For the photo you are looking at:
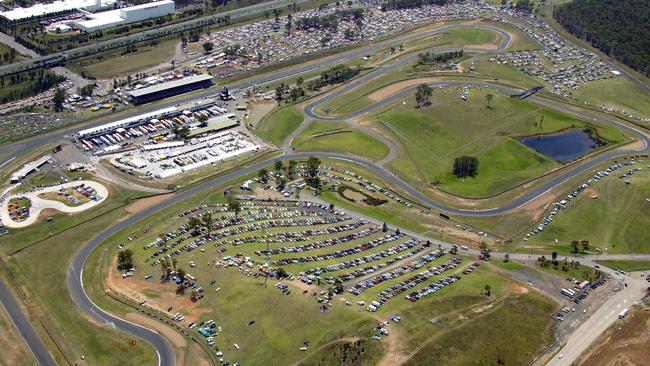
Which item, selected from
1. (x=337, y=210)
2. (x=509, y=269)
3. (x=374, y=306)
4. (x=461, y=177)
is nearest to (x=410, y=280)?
(x=374, y=306)

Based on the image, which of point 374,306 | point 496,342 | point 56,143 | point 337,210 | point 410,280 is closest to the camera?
point 496,342

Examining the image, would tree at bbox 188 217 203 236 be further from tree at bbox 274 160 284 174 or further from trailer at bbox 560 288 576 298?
trailer at bbox 560 288 576 298

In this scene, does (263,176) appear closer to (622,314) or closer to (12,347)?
(12,347)

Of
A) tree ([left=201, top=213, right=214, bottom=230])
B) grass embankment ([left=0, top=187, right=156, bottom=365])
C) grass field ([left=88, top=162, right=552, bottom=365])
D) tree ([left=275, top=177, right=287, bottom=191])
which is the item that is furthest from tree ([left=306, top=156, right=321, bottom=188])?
grass embankment ([left=0, top=187, right=156, bottom=365])

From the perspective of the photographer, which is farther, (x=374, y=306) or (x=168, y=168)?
(x=168, y=168)

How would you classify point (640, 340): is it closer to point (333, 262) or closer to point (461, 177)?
point (333, 262)

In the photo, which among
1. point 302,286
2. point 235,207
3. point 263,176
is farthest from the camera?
point 263,176

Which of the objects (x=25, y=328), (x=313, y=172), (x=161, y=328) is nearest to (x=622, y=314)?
(x=313, y=172)
